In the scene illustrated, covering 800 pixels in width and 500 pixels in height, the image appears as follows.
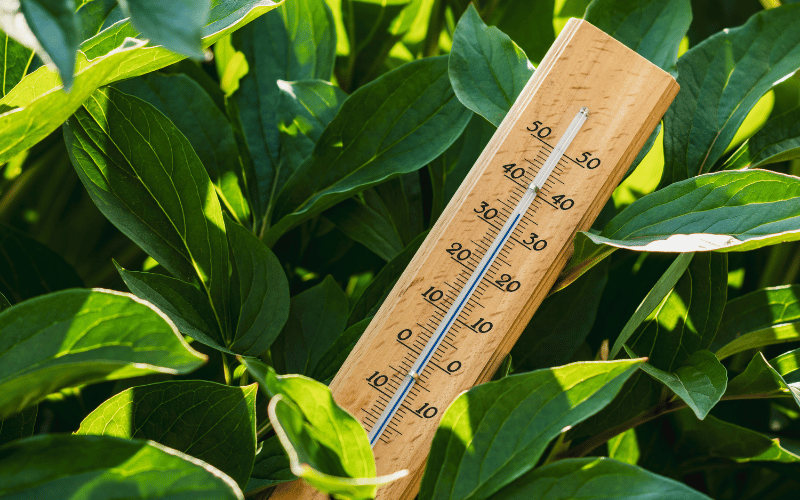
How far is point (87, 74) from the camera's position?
23 cm

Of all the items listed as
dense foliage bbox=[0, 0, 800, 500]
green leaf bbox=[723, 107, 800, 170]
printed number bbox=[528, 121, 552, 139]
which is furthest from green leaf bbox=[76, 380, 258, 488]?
green leaf bbox=[723, 107, 800, 170]

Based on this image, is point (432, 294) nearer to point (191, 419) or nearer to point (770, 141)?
point (191, 419)

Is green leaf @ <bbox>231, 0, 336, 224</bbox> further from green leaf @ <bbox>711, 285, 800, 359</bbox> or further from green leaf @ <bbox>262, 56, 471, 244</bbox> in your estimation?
green leaf @ <bbox>711, 285, 800, 359</bbox>

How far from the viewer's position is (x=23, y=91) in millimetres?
278

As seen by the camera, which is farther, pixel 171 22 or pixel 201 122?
pixel 201 122

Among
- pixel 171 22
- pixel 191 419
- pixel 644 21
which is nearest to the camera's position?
pixel 171 22

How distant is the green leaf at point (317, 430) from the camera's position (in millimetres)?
216

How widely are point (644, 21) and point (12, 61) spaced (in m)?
0.38

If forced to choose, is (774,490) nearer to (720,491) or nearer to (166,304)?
(720,491)

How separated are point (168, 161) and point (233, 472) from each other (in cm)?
17

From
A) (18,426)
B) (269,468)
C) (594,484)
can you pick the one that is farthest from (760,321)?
(18,426)

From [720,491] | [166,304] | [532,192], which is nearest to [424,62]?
[532,192]

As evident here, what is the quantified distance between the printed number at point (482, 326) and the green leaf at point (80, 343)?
0.55 feet

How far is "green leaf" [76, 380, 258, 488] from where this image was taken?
27 centimetres
